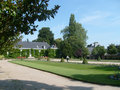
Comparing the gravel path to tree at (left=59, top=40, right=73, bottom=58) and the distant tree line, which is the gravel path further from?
the distant tree line

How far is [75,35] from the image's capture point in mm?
68500

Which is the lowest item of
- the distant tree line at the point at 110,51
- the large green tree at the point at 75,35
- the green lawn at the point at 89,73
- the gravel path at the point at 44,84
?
the gravel path at the point at 44,84

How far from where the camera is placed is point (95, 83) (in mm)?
10031

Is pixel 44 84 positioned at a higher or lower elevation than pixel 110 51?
lower

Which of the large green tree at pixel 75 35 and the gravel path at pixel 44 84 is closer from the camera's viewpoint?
the gravel path at pixel 44 84

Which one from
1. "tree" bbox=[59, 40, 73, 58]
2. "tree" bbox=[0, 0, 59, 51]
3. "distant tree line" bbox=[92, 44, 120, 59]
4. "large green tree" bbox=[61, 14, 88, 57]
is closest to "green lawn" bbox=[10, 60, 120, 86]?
"tree" bbox=[0, 0, 59, 51]

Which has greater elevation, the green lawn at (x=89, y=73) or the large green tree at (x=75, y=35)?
the large green tree at (x=75, y=35)

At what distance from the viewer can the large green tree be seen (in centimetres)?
6303

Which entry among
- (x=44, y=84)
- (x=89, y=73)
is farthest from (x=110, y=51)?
(x=44, y=84)

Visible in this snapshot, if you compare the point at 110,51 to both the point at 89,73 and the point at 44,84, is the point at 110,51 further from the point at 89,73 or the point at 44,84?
the point at 44,84

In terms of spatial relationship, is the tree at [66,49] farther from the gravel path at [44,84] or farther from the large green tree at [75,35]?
the gravel path at [44,84]

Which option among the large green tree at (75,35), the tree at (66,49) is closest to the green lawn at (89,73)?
the tree at (66,49)

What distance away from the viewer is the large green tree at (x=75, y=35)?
6303 cm

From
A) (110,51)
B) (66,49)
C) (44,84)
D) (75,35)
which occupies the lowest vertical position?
(44,84)
